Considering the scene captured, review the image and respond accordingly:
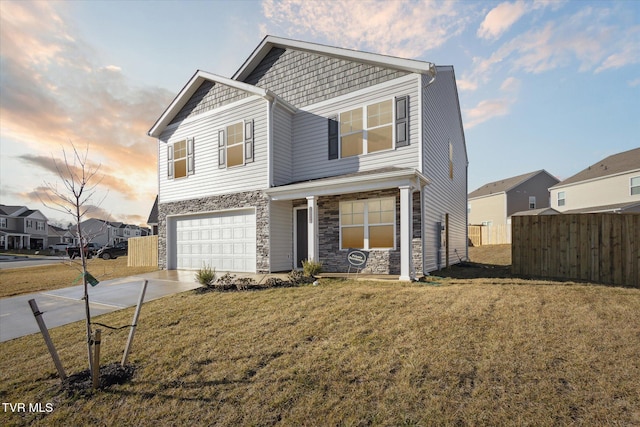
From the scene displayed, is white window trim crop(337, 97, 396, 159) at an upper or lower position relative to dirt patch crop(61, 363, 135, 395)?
upper

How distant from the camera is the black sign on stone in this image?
9.17 metres

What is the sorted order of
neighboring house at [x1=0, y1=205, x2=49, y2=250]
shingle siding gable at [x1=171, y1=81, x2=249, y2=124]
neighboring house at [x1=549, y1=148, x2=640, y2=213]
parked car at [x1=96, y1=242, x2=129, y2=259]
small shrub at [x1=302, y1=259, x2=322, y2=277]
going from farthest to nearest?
neighboring house at [x1=0, y1=205, x2=49, y2=250]
parked car at [x1=96, y1=242, x2=129, y2=259]
neighboring house at [x1=549, y1=148, x2=640, y2=213]
shingle siding gable at [x1=171, y1=81, x2=249, y2=124]
small shrub at [x1=302, y1=259, x2=322, y2=277]

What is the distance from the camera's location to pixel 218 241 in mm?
12242

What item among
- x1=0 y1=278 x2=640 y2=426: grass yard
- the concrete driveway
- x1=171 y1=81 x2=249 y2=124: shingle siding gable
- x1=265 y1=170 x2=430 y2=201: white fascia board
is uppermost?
x1=171 y1=81 x2=249 y2=124: shingle siding gable

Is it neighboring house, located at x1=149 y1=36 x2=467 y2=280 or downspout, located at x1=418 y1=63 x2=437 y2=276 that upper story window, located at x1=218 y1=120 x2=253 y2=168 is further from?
downspout, located at x1=418 y1=63 x2=437 y2=276

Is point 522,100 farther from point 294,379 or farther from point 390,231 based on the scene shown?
point 294,379

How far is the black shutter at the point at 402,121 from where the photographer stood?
9438 millimetres

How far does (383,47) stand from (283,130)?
480 centimetres

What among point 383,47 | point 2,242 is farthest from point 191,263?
point 2,242

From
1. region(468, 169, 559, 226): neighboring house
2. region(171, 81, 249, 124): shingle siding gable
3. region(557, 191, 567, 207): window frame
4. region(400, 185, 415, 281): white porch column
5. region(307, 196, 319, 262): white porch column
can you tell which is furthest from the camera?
region(468, 169, 559, 226): neighboring house

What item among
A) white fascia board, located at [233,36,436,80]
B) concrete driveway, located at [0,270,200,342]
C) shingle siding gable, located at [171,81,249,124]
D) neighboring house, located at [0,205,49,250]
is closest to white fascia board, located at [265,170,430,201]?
white fascia board, located at [233,36,436,80]

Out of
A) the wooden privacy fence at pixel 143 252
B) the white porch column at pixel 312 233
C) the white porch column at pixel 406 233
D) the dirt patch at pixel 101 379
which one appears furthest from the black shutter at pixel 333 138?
the wooden privacy fence at pixel 143 252

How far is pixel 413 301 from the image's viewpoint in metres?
5.96

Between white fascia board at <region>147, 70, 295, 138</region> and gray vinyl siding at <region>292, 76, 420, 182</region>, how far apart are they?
3.74ft
